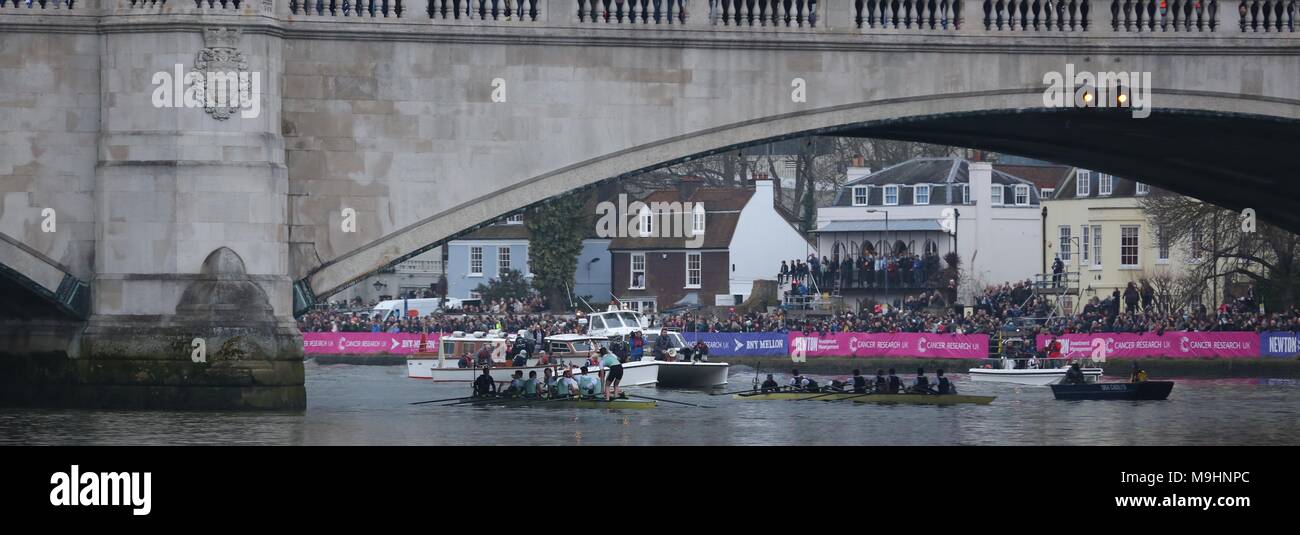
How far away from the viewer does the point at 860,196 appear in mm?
89312

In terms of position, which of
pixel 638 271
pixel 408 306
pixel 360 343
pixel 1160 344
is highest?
pixel 638 271

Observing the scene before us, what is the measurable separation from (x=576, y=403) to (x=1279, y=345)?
80.4ft

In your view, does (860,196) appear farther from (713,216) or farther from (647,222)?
(647,222)

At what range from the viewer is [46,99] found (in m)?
33.8

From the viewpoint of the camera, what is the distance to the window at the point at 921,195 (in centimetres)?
8631

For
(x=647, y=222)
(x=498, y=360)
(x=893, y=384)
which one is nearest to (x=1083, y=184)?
(x=647, y=222)

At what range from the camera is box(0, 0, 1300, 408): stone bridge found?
33.6 m

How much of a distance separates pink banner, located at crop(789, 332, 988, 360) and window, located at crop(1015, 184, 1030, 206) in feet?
74.9

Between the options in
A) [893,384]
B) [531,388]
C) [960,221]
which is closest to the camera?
[531,388]

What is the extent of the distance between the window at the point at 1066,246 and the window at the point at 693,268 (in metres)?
16.0

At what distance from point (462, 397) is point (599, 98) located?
46.4ft

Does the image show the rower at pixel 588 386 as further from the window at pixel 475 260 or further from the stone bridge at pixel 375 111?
the window at pixel 475 260
